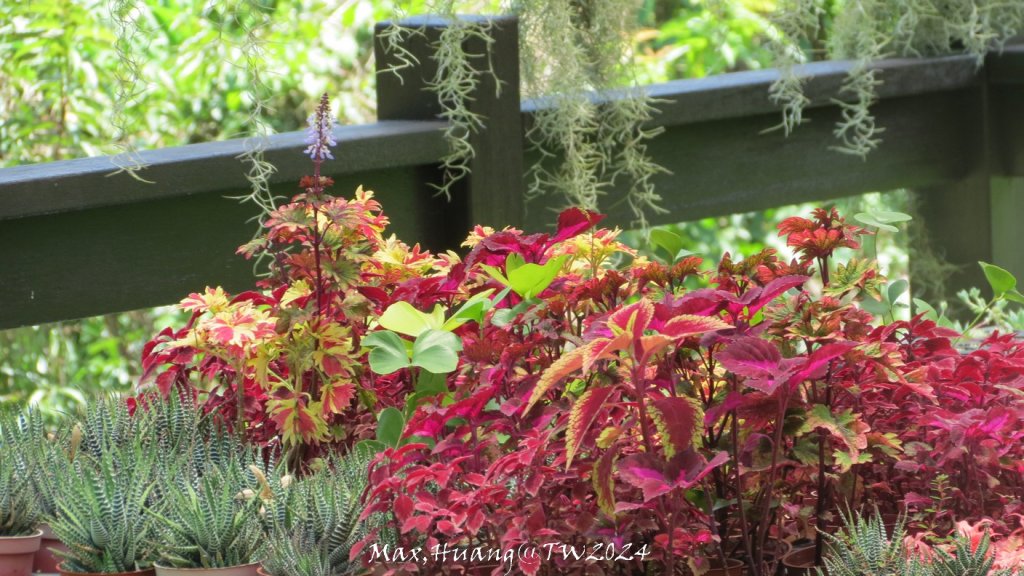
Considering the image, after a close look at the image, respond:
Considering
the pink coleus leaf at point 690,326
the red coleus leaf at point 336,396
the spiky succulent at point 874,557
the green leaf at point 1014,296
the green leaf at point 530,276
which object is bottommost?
the spiky succulent at point 874,557

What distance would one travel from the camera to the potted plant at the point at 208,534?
3.06ft

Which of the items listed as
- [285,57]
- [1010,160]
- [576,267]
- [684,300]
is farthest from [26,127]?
[684,300]

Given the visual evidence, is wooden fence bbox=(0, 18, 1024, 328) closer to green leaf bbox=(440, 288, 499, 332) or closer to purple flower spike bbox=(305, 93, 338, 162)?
purple flower spike bbox=(305, 93, 338, 162)

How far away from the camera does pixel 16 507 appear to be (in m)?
1.03

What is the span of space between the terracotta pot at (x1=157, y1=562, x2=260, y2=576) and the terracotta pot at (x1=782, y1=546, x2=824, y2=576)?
16.0 inches

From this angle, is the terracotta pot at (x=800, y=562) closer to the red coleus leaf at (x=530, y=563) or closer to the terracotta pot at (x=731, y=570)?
the terracotta pot at (x=731, y=570)

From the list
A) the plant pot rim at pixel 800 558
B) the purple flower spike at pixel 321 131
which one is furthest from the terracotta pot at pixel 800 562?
the purple flower spike at pixel 321 131

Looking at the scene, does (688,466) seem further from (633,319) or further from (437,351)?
(437,351)

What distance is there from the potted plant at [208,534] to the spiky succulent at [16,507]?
13 centimetres

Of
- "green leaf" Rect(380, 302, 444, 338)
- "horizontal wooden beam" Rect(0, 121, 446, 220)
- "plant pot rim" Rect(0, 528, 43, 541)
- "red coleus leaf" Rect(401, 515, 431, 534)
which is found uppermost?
"horizontal wooden beam" Rect(0, 121, 446, 220)

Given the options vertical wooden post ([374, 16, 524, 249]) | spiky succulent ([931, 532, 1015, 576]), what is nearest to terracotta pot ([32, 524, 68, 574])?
spiky succulent ([931, 532, 1015, 576])

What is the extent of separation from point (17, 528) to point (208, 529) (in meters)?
0.20

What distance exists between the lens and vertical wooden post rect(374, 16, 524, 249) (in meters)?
1.92

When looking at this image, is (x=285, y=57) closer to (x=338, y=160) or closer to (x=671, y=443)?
(x=338, y=160)
